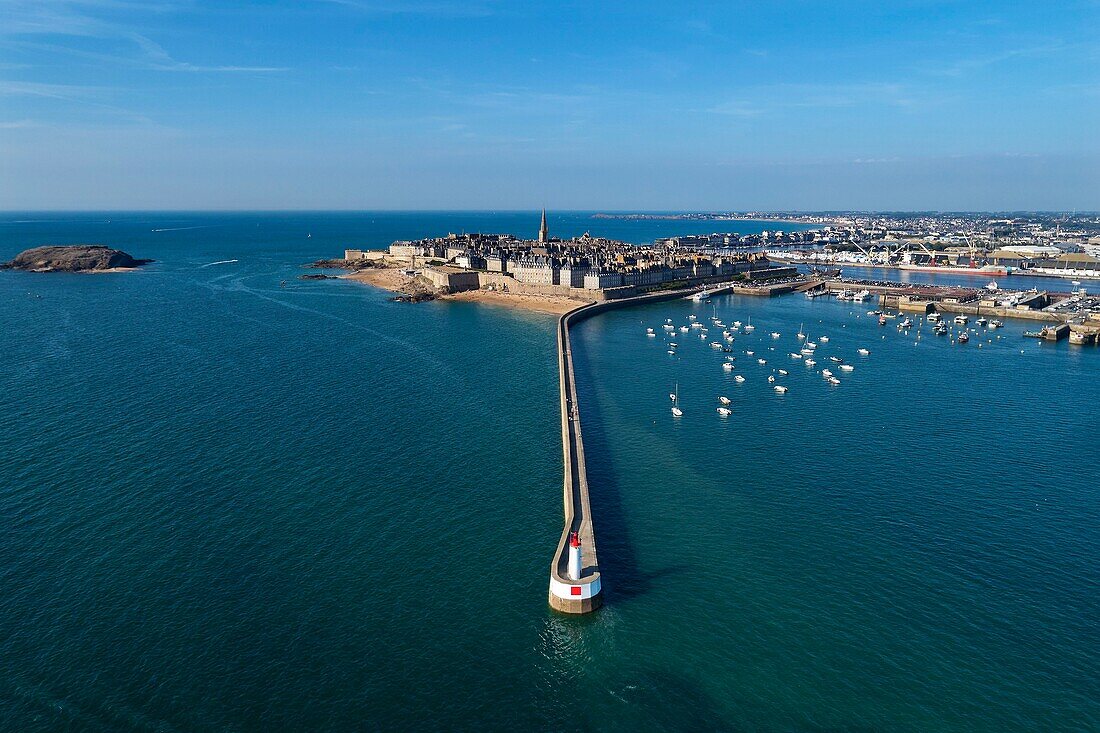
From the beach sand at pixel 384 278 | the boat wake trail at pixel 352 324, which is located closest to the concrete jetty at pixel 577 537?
the boat wake trail at pixel 352 324

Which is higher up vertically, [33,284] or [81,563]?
[33,284]

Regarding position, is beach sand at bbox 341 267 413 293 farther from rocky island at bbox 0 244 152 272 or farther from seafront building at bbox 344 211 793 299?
rocky island at bbox 0 244 152 272

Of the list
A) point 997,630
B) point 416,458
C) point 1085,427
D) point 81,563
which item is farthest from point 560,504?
point 1085,427

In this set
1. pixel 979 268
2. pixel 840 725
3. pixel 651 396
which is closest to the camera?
pixel 840 725

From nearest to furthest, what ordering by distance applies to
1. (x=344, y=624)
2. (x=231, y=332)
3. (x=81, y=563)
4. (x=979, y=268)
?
(x=344, y=624)
(x=81, y=563)
(x=231, y=332)
(x=979, y=268)

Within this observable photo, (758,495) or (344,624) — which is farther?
(758,495)

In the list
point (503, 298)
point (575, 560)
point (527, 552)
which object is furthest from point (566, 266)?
point (575, 560)

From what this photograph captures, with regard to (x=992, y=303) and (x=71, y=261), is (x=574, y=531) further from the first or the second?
(x=71, y=261)

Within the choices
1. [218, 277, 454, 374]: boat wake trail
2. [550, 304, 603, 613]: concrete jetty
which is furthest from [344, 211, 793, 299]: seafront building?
[550, 304, 603, 613]: concrete jetty

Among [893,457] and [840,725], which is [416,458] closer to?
[840,725]
